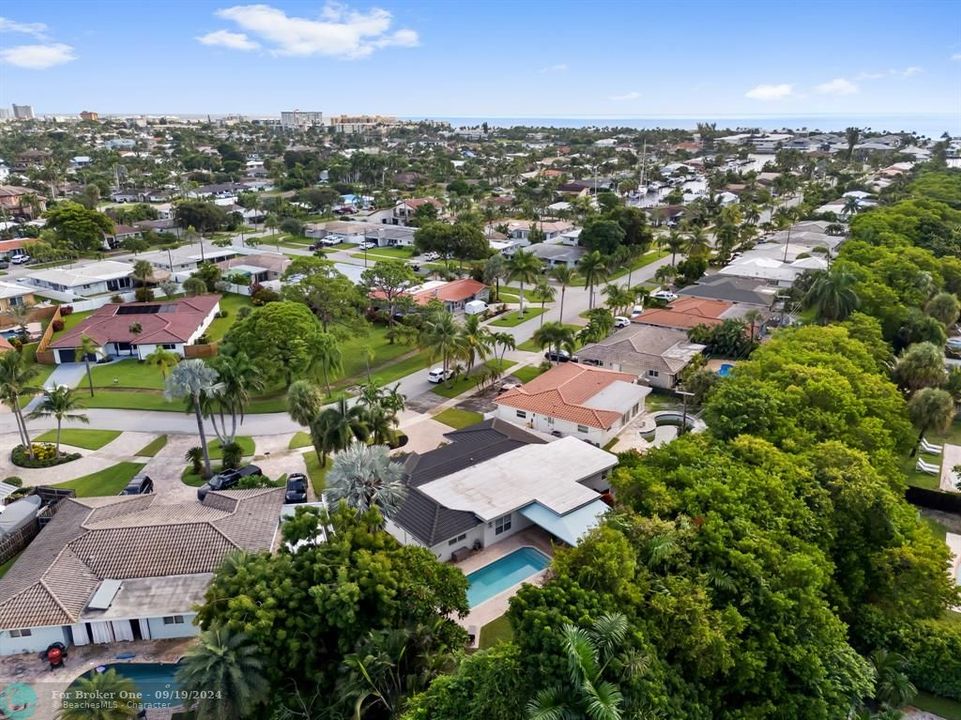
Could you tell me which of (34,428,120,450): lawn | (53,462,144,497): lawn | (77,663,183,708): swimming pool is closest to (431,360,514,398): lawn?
(53,462,144,497): lawn

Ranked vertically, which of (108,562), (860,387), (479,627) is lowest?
(479,627)

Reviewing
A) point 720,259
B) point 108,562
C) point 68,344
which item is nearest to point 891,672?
point 108,562

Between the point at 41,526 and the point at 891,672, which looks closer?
the point at 891,672

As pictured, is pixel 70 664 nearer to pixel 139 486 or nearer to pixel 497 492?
pixel 139 486

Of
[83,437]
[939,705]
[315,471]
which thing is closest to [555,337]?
[315,471]

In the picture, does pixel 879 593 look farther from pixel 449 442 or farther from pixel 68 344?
pixel 68 344
